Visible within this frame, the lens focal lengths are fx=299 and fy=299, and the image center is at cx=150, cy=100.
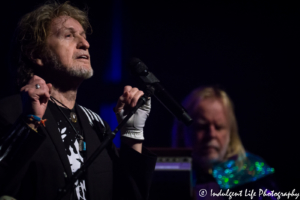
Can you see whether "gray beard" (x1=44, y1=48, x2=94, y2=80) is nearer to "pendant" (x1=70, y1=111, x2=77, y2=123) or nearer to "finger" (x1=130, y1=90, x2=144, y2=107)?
"pendant" (x1=70, y1=111, x2=77, y2=123)

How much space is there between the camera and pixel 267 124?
3422 millimetres

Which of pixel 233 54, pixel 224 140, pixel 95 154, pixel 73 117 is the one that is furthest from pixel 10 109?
pixel 233 54

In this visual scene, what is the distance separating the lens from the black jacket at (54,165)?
3.87 ft

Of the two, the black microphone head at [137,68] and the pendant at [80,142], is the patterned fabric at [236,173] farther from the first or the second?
the black microphone head at [137,68]

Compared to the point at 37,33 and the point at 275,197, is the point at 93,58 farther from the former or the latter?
the point at 275,197

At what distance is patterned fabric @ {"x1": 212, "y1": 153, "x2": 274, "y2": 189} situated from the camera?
8.04 ft

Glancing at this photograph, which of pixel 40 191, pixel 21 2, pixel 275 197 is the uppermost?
pixel 21 2

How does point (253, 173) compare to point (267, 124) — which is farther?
point (267, 124)

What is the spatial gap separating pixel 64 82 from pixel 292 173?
273 centimetres

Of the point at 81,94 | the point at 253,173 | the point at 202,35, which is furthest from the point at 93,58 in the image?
the point at 253,173

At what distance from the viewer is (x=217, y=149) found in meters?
2.65

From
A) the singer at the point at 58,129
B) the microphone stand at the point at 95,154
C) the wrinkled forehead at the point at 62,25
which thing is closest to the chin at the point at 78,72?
Answer: the singer at the point at 58,129

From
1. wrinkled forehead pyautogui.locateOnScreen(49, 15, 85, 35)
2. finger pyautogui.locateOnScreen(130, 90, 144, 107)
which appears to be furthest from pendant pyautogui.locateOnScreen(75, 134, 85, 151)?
wrinkled forehead pyautogui.locateOnScreen(49, 15, 85, 35)

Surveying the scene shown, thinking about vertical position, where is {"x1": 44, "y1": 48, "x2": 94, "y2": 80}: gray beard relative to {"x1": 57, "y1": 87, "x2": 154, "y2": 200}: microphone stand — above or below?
above
